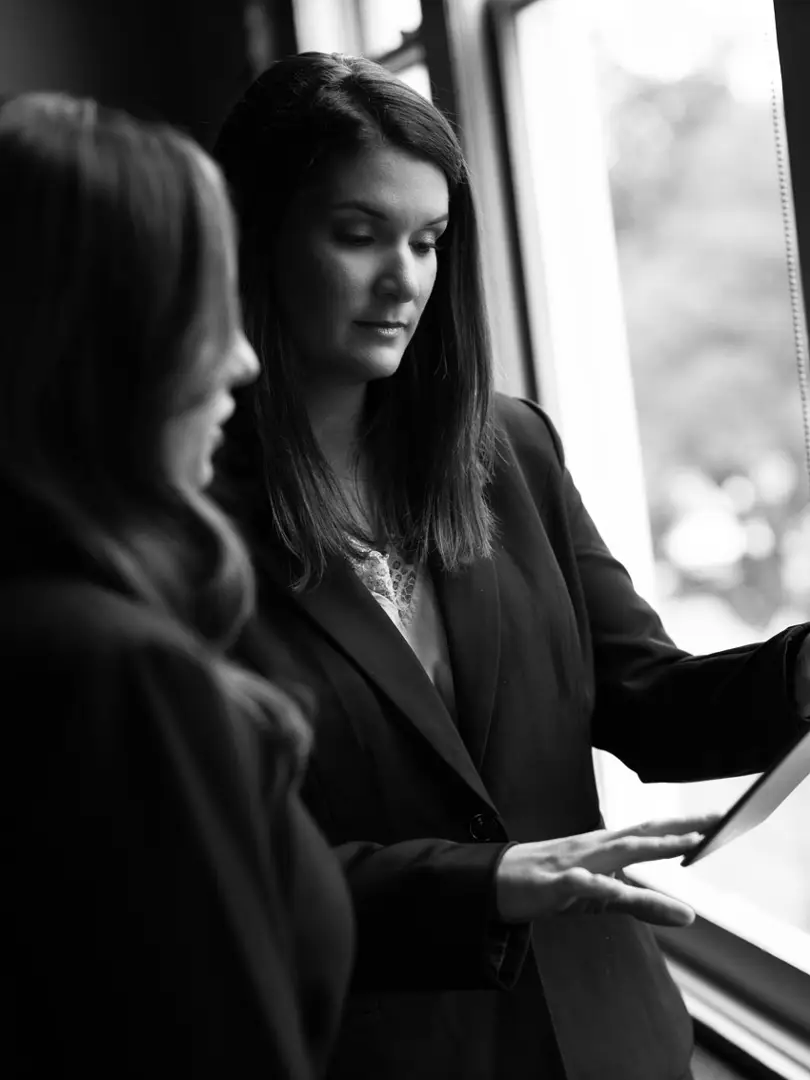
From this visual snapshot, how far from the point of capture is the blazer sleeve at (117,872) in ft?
1.93

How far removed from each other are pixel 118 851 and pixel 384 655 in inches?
23.6

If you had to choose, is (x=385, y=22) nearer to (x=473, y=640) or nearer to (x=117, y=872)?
(x=473, y=640)

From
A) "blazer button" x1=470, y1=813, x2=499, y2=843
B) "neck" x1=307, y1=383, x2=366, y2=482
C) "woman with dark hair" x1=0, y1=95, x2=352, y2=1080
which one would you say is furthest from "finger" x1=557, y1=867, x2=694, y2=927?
"neck" x1=307, y1=383, x2=366, y2=482

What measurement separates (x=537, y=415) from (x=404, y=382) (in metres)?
0.19

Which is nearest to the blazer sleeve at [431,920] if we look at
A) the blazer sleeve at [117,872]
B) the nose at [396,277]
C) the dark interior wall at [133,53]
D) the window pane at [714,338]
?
the blazer sleeve at [117,872]

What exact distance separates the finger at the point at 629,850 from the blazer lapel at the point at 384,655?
0.21 metres

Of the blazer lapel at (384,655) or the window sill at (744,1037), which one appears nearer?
the blazer lapel at (384,655)

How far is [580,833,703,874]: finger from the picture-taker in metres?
0.99

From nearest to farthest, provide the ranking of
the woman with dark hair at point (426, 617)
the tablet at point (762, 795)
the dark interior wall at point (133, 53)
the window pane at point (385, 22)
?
the tablet at point (762, 795)
the woman with dark hair at point (426, 617)
the window pane at point (385, 22)
the dark interior wall at point (133, 53)

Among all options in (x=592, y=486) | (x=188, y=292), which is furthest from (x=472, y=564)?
(x=592, y=486)

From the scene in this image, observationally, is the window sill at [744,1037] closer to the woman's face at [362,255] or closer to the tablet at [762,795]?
the tablet at [762,795]

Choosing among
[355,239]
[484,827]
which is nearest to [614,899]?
[484,827]

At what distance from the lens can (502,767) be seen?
49.3 inches

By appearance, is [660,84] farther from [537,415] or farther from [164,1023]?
[164,1023]
